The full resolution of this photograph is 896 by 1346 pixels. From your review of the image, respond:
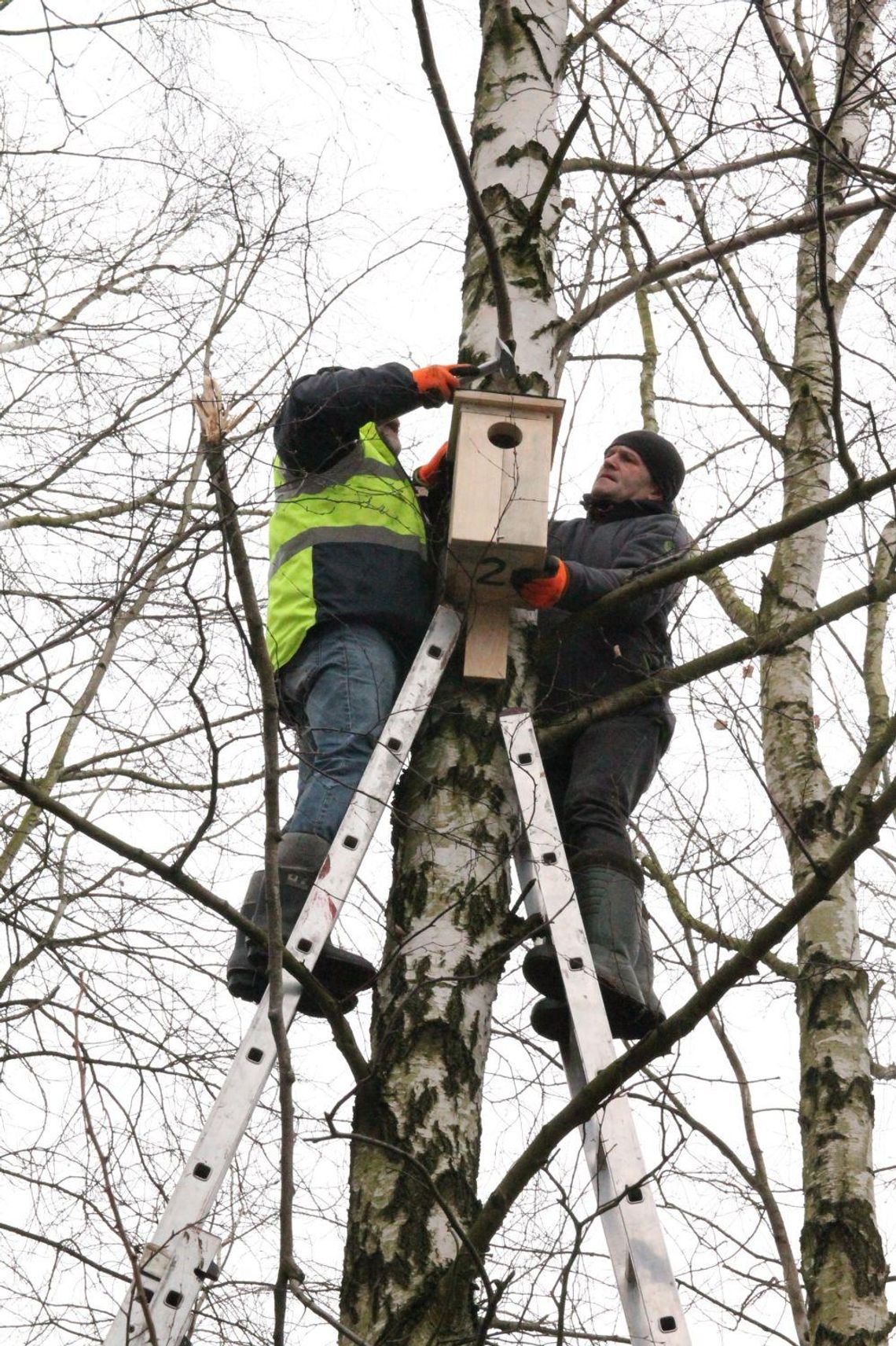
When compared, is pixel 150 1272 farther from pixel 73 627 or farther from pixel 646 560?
pixel 646 560

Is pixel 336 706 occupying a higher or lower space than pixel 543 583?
lower

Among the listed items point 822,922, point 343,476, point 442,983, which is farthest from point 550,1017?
point 822,922

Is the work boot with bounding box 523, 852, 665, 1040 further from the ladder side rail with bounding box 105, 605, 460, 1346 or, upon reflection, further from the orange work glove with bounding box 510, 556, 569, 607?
the orange work glove with bounding box 510, 556, 569, 607

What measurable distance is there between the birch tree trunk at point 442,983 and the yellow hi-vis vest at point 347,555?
0.78ft

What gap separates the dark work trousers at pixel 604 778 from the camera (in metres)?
3.49

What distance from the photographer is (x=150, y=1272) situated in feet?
7.96

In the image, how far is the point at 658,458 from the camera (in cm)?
429

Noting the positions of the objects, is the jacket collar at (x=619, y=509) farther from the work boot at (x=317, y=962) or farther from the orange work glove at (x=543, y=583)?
the work boot at (x=317, y=962)

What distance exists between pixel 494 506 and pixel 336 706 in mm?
561

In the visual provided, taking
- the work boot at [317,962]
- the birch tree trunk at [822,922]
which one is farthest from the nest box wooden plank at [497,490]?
the work boot at [317,962]

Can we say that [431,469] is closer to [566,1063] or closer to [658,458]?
[658,458]

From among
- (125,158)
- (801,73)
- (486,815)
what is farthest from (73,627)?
(801,73)

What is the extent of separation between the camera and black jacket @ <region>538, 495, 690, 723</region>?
3572 millimetres

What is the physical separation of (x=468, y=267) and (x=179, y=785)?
5.48 feet
